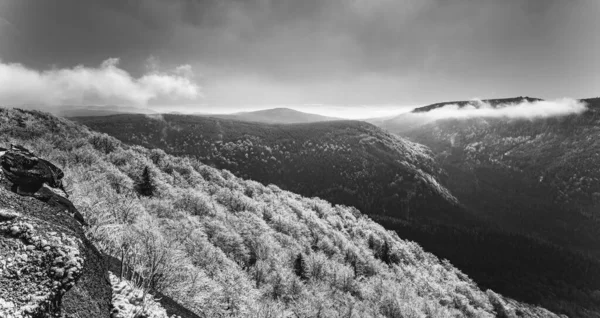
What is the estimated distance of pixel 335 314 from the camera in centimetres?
2041

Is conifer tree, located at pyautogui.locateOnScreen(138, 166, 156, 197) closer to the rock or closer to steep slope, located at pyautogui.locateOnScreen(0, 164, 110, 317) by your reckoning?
steep slope, located at pyautogui.locateOnScreen(0, 164, 110, 317)

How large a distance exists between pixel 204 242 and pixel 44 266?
16222 mm

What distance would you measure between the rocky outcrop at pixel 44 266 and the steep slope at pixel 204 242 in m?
1.50

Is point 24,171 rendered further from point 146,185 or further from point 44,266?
point 146,185

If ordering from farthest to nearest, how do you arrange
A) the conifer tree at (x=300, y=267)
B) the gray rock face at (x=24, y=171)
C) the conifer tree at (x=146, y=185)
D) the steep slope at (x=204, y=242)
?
the conifer tree at (x=300, y=267), the conifer tree at (x=146, y=185), the steep slope at (x=204, y=242), the gray rock face at (x=24, y=171)

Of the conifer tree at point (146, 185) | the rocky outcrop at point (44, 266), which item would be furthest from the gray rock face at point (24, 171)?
the conifer tree at point (146, 185)

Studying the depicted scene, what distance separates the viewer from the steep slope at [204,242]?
29.1 feet

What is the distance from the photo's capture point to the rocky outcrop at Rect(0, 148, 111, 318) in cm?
345

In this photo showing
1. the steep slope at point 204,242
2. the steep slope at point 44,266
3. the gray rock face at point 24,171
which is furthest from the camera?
the steep slope at point 204,242

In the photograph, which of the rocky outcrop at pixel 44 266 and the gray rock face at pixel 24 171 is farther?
the gray rock face at pixel 24 171

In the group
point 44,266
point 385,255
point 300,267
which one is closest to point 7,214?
point 44,266

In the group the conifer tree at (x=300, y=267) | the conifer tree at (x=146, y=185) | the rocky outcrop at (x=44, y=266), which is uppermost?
the rocky outcrop at (x=44, y=266)

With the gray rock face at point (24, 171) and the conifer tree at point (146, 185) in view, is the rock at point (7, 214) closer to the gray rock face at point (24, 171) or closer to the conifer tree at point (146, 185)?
the gray rock face at point (24, 171)

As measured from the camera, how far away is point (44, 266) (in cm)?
388
